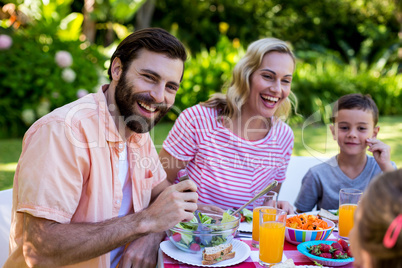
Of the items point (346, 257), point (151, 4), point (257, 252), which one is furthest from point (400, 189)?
point (151, 4)

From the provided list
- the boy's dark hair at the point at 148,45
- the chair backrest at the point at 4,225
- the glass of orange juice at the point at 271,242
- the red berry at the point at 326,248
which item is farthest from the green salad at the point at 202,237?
the chair backrest at the point at 4,225

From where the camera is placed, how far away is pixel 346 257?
5.44 ft

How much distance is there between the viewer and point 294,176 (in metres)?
3.30

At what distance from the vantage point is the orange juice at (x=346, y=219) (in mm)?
1933

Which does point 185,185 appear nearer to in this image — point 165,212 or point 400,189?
point 165,212

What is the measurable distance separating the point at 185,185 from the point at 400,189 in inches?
41.7

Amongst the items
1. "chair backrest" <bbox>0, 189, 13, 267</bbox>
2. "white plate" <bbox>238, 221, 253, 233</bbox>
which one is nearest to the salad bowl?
"white plate" <bbox>238, 221, 253, 233</bbox>

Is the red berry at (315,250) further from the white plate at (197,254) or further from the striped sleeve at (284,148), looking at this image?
the striped sleeve at (284,148)

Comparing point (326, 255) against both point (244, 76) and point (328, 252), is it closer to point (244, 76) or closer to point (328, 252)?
point (328, 252)

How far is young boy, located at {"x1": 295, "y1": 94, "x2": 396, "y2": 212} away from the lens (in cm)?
291

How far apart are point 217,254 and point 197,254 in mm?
112

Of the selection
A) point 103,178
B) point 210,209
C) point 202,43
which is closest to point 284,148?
point 210,209

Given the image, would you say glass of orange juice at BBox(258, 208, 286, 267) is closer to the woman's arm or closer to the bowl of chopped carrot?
the bowl of chopped carrot

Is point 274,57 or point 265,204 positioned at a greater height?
point 274,57
